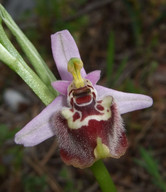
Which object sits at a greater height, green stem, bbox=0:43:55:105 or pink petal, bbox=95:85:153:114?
green stem, bbox=0:43:55:105

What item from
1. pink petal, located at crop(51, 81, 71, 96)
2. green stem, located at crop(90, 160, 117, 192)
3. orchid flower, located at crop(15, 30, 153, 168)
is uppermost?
pink petal, located at crop(51, 81, 71, 96)

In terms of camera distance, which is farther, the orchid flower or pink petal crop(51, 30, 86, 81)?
pink petal crop(51, 30, 86, 81)

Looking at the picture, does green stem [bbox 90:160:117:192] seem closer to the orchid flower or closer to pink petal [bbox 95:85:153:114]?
the orchid flower

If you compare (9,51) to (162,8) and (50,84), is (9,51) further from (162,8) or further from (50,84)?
(162,8)

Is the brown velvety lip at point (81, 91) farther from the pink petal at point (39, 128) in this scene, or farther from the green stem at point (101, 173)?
the green stem at point (101, 173)

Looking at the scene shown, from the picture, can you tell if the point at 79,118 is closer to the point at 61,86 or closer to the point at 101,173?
the point at 61,86

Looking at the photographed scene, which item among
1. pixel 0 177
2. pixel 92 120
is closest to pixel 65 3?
pixel 0 177

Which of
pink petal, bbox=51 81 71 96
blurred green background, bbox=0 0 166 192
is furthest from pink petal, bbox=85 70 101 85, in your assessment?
blurred green background, bbox=0 0 166 192

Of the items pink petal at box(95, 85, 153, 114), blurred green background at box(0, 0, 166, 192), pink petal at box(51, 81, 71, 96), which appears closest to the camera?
pink petal at box(51, 81, 71, 96)
